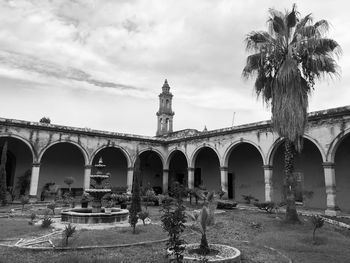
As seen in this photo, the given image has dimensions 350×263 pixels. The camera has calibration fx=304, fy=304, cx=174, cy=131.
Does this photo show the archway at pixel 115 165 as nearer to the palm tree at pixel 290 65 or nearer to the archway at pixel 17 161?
the archway at pixel 17 161

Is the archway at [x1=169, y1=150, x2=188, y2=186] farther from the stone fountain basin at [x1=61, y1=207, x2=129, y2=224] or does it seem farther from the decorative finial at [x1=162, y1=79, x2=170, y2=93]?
the stone fountain basin at [x1=61, y1=207, x2=129, y2=224]

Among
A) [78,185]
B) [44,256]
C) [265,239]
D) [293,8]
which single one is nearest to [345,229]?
[265,239]

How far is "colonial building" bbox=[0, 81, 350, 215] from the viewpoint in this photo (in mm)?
14625

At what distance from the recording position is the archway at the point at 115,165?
2400 cm

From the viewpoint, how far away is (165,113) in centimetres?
3528

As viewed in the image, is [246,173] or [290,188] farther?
[246,173]

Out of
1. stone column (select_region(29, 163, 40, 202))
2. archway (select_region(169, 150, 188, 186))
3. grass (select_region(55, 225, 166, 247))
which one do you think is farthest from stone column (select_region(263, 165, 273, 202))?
stone column (select_region(29, 163, 40, 202))

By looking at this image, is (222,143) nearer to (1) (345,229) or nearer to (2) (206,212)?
(1) (345,229)

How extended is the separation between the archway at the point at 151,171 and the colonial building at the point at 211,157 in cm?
9

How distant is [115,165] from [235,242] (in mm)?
17422

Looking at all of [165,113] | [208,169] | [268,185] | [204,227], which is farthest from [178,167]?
[204,227]

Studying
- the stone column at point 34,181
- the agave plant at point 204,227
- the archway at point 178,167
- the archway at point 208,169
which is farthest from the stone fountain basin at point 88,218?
the archway at point 178,167

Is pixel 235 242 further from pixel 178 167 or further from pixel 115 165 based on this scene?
pixel 178 167

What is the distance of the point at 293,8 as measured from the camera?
37.4ft
